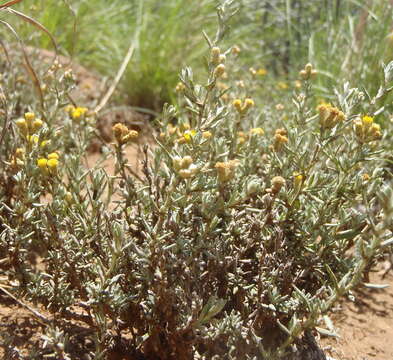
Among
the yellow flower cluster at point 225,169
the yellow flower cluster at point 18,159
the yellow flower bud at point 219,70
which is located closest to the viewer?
the yellow flower cluster at point 225,169

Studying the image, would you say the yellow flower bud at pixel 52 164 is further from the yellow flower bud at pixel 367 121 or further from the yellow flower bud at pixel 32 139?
the yellow flower bud at pixel 367 121

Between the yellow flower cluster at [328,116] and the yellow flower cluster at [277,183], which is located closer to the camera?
the yellow flower cluster at [277,183]

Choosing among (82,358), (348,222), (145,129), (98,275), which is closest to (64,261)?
(98,275)

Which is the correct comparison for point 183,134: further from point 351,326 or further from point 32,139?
point 351,326

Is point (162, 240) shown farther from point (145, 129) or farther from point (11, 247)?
point (145, 129)

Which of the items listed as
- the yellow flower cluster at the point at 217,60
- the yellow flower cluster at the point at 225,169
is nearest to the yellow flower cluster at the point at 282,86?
the yellow flower cluster at the point at 217,60

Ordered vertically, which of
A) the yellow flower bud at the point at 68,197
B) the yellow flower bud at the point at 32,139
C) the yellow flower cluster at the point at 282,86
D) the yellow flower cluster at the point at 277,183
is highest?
the yellow flower bud at the point at 32,139
